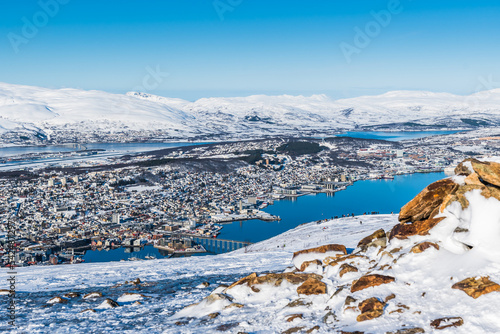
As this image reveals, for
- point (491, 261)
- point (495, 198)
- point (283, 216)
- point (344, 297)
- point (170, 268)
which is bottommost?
point (283, 216)

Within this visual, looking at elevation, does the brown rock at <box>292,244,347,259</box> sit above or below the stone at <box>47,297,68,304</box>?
above

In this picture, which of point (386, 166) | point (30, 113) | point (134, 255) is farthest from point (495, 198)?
point (30, 113)

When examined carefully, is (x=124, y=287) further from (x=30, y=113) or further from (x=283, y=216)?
(x=30, y=113)

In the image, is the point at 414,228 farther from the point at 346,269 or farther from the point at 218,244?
the point at 218,244

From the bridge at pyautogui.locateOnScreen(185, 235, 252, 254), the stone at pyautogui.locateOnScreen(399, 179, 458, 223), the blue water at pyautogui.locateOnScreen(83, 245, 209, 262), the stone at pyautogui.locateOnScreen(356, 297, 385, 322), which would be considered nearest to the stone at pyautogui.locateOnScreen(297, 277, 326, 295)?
the stone at pyautogui.locateOnScreen(356, 297, 385, 322)

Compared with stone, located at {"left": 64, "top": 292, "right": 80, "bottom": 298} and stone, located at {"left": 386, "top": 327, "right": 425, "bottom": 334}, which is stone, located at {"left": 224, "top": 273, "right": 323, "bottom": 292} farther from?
stone, located at {"left": 64, "top": 292, "right": 80, "bottom": 298}

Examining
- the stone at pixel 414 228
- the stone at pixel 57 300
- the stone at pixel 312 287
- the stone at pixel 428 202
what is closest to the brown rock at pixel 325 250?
the stone at pixel 414 228

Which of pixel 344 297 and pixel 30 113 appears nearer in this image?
pixel 344 297
